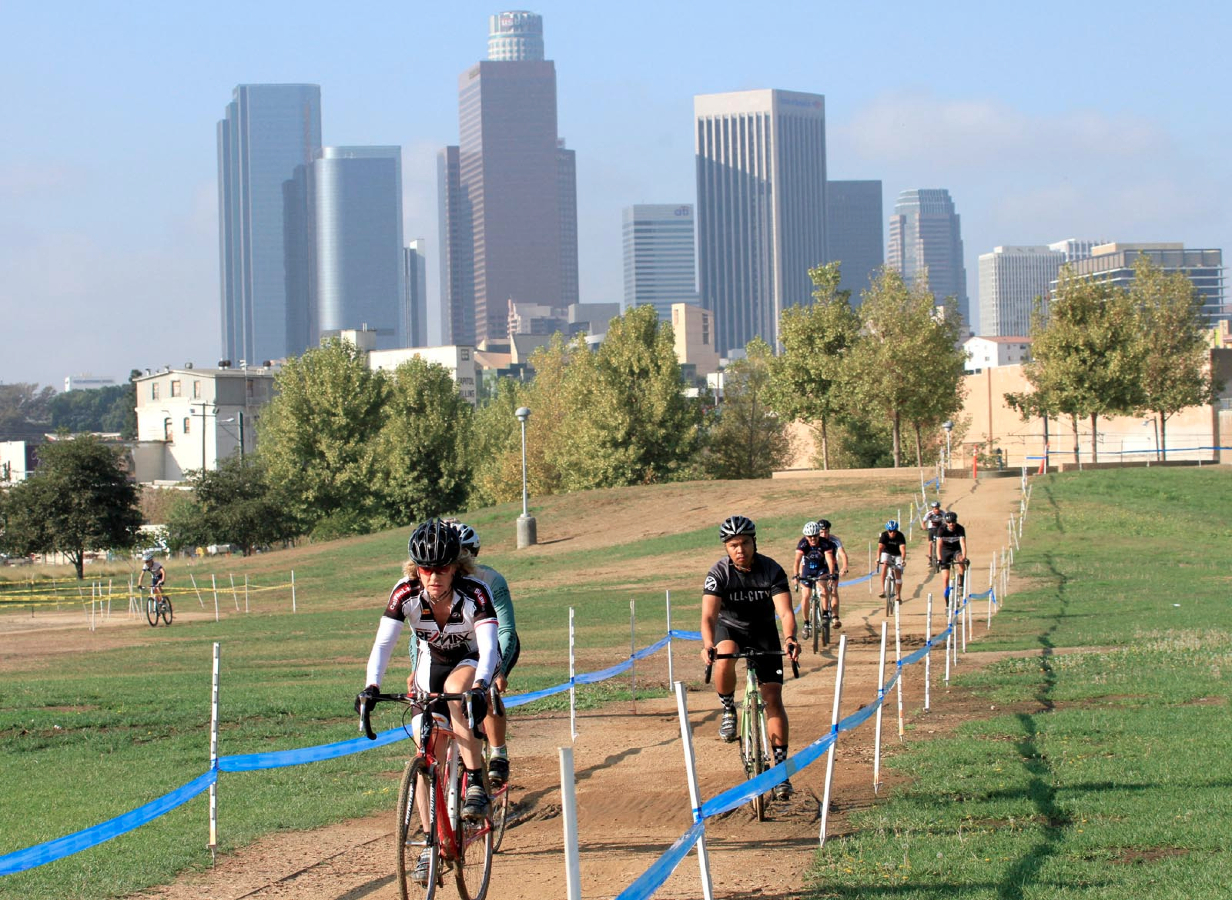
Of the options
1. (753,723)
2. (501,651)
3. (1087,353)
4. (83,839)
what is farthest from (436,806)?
(1087,353)

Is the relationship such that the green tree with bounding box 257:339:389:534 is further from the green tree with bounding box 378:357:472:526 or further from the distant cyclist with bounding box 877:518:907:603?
the distant cyclist with bounding box 877:518:907:603

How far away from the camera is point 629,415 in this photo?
68.7 meters

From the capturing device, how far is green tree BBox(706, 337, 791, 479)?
7950 centimetres

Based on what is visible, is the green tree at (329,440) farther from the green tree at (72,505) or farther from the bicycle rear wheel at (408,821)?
the bicycle rear wheel at (408,821)

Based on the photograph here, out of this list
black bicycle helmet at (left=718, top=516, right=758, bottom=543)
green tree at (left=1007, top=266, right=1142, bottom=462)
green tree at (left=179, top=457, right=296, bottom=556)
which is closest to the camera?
black bicycle helmet at (left=718, top=516, right=758, bottom=543)

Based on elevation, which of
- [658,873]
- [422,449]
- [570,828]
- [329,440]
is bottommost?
[658,873]

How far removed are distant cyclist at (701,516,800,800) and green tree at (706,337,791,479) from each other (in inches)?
2674

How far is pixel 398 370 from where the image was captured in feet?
259

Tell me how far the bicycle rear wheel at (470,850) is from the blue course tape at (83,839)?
1918 millimetres

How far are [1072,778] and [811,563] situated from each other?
33.7 ft

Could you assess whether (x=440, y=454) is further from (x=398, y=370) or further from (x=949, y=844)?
(x=949, y=844)

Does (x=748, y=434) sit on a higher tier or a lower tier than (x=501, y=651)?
higher

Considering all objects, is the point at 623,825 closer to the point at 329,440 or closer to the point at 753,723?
the point at 753,723

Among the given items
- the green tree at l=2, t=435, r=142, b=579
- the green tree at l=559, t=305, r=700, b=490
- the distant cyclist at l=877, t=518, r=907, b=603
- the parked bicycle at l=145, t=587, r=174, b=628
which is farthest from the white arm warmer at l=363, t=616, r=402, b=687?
the green tree at l=559, t=305, r=700, b=490
